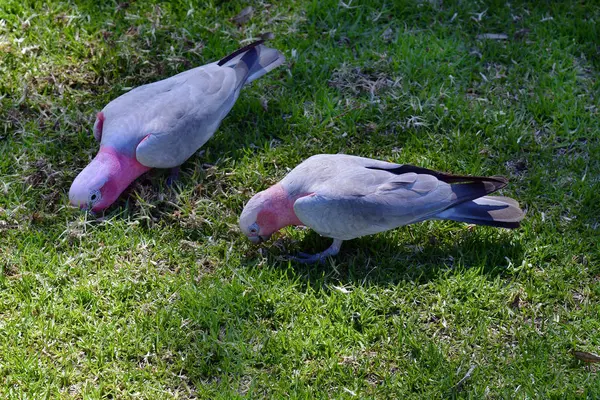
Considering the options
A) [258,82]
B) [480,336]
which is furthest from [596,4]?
[480,336]

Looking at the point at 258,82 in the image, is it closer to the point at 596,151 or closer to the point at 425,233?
the point at 425,233

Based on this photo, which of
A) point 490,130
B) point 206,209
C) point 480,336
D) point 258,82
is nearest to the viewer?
point 480,336

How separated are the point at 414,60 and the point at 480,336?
8.08ft

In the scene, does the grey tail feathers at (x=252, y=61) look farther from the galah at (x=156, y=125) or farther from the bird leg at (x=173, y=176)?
the bird leg at (x=173, y=176)

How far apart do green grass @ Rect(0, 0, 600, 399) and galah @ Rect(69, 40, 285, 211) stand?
0.65 feet

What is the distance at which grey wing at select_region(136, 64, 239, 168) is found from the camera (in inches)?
179

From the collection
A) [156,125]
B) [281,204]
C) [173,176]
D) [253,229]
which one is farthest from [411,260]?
[156,125]

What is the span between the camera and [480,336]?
3914mm

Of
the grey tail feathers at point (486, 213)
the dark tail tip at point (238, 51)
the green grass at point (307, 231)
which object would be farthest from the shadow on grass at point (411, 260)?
the dark tail tip at point (238, 51)

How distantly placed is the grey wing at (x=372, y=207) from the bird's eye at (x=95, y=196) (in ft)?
4.44

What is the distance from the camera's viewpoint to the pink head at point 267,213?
4227mm

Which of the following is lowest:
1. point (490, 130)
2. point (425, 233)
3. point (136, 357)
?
point (136, 357)

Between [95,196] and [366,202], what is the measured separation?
181 cm

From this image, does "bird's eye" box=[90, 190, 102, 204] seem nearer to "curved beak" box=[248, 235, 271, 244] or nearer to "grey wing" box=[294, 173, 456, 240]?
"curved beak" box=[248, 235, 271, 244]
